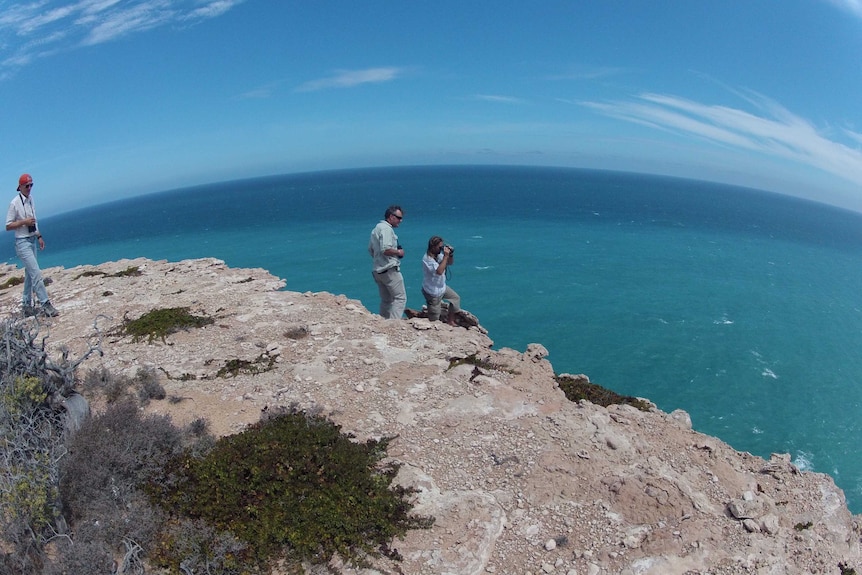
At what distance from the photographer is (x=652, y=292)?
44.4m

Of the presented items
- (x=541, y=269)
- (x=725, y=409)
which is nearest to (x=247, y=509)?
(x=725, y=409)

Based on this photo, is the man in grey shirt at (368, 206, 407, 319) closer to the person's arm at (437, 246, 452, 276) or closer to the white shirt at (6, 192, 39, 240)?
the person's arm at (437, 246, 452, 276)

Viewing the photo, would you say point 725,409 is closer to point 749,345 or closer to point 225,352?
point 749,345

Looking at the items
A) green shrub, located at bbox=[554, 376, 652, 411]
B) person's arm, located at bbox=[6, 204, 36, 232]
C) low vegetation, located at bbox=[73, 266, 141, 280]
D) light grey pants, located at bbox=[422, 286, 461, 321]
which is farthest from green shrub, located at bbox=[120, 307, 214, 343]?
green shrub, located at bbox=[554, 376, 652, 411]

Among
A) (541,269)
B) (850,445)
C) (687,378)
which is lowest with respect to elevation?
(850,445)

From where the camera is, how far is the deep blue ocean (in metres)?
27.3

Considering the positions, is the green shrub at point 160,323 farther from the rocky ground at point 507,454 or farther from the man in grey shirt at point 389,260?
the man in grey shirt at point 389,260

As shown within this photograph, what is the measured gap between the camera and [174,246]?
71.8m

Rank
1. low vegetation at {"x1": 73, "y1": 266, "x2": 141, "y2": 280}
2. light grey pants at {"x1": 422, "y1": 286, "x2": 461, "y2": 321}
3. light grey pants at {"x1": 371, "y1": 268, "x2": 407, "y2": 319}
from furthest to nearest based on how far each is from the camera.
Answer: low vegetation at {"x1": 73, "y1": 266, "x2": 141, "y2": 280} < light grey pants at {"x1": 422, "y1": 286, "x2": 461, "y2": 321} < light grey pants at {"x1": 371, "y1": 268, "x2": 407, "y2": 319}

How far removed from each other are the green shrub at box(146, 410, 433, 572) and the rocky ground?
18.1 inches

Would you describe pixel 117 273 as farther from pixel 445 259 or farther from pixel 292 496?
pixel 292 496

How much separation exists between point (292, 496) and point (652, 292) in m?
44.3

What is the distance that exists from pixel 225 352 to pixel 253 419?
3.20 metres

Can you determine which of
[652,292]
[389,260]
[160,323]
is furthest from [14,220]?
[652,292]
